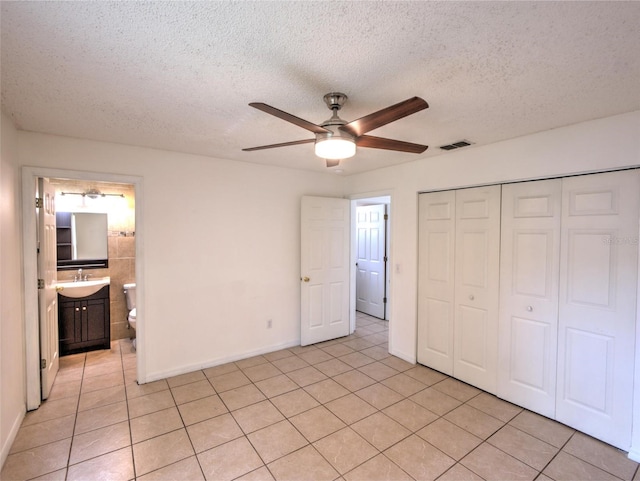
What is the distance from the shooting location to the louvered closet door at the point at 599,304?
215 centimetres

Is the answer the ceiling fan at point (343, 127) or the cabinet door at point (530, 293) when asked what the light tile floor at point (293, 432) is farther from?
the ceiling fan at point (343, 127)

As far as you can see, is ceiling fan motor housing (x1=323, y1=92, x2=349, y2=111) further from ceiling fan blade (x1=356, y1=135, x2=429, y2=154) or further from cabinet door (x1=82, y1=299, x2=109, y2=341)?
cabinet door (x1=82, y1=299, x2=109, y2=341)

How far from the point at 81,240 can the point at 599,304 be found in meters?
5.58

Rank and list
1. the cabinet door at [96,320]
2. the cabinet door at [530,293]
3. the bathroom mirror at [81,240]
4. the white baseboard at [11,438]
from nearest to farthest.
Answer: the white baseboard at [11,438] < the cabinet door at [530,293] < the cabinet door at [96,320] < the bathroom mirror at [81,240]

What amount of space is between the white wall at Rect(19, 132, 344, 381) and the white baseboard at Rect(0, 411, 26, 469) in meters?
0.92

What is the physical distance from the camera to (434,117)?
2232 millimetres

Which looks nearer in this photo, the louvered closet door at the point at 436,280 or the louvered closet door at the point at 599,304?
the louvered closet door at the point at 599,304

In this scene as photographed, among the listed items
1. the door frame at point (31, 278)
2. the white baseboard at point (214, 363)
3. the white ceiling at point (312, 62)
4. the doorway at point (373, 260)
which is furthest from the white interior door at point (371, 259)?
the door frame at point (31, 278)

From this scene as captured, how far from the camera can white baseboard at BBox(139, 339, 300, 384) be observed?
3.17 m

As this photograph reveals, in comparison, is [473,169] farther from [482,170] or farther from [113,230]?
[113,230]

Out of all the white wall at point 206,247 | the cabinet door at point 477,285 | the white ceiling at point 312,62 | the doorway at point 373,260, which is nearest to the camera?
the white ceiling at point 312,62

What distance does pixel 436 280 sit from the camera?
3.40 m

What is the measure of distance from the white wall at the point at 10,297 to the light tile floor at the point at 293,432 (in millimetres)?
196

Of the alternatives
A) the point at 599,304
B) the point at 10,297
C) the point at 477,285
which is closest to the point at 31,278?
the point at 10,297
